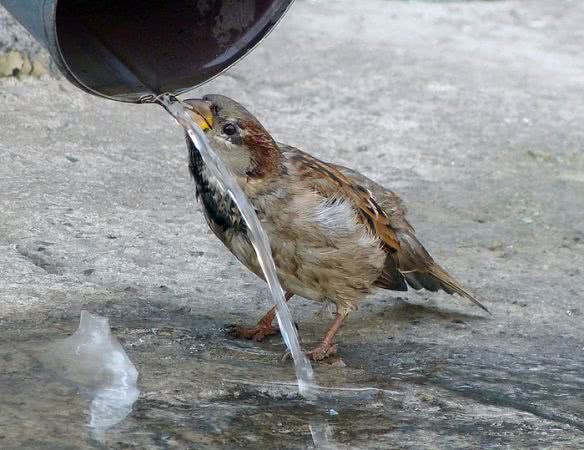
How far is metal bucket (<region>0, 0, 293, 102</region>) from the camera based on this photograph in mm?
4805

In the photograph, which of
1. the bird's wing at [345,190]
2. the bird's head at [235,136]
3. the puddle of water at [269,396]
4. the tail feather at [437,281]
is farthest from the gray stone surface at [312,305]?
the bird's head at [235,136]

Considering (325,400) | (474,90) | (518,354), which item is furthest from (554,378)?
(474,90)

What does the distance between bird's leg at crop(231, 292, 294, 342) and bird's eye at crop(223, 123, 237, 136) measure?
75cm

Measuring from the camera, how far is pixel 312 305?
5.65 meters

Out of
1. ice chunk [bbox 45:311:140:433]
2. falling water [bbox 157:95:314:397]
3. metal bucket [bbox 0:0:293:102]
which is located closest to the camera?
ice chunk [bbox 45:311:140:433]

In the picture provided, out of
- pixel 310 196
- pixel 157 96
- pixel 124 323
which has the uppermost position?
pixel 157 96

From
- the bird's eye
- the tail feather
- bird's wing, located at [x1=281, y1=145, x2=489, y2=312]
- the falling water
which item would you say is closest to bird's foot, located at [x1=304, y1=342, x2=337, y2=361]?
the falling water

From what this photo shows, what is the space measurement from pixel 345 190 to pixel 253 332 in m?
0.68

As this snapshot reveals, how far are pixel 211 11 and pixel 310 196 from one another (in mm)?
864

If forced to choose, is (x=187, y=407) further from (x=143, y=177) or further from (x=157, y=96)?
(x=143, y=177)

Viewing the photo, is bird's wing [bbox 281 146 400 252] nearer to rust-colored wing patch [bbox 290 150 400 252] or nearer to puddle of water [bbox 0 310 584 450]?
rust-colored wing patch [bbox 290 150 400 252]

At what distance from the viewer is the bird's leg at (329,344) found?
4.85 m

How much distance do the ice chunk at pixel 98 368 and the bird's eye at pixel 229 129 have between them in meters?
0.83

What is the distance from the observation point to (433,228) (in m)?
6.60
